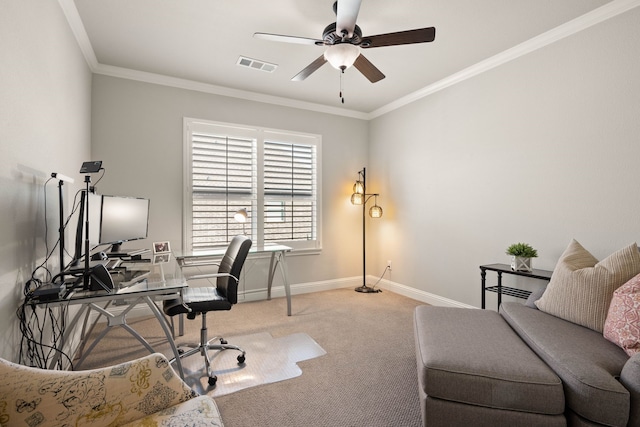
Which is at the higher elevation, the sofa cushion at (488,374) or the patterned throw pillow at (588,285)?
the patterned throw pillow at (588,285)

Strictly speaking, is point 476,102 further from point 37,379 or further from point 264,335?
point 37,379

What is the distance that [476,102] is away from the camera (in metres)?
3.48

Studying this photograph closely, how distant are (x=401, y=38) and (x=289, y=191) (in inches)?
104

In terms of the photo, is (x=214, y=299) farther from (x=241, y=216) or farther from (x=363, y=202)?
(x=363, y=202)

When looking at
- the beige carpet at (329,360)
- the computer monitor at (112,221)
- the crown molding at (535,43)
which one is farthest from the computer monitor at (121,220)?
the crown molding at (535,43)

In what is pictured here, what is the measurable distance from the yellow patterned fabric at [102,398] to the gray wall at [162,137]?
9.18 feet

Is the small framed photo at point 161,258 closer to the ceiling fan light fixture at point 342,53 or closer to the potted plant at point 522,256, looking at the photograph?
the ceiling fan light fixture at point 342,53

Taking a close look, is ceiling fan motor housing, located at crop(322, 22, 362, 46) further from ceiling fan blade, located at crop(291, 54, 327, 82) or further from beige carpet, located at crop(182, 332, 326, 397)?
beige carpet, located at crop(182, 332, 326, 397)

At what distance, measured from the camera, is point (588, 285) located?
1924 mm

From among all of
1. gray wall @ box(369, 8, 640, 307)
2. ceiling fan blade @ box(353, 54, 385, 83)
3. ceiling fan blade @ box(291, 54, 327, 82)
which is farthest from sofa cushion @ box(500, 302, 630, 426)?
ceiling fan blade @ box(291, 54, 327, 82)

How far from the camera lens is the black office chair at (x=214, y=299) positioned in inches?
89.4

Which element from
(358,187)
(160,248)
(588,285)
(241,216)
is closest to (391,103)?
(358,187)

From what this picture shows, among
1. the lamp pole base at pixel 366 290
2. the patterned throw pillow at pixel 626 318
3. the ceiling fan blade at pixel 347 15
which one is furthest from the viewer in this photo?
the lamp pole base at pixel 366 290

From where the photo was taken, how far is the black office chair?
2270mm
